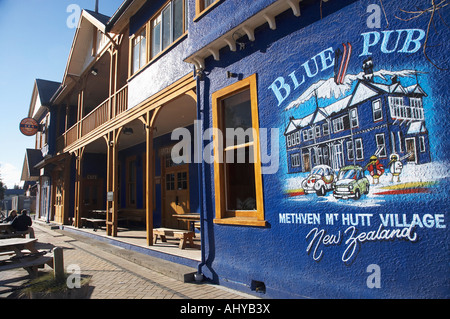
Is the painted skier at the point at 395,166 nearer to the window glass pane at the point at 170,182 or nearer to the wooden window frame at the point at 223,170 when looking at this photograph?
the wooden window frame at the point at 223,170

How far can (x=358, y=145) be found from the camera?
3678 mm

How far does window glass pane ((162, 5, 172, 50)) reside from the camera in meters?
7.84

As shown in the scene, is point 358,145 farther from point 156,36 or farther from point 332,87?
point 156,36

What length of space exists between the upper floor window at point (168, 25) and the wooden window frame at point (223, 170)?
266 cm

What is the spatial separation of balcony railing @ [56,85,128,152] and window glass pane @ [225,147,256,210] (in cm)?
545

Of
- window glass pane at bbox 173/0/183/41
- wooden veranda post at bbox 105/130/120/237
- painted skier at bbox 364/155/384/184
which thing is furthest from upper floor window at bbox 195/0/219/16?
wooden veranda post at bbox 105/130/120/237

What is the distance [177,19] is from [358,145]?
578 cm

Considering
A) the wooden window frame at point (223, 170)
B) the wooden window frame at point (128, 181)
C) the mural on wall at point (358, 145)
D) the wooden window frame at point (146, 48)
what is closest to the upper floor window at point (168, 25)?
the wooden window frame at point (146, 48)

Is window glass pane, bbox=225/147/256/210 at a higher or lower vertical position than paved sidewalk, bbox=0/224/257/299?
higher

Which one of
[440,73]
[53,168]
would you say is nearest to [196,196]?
[440,73]

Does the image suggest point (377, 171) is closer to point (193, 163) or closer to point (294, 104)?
point (294, 104)

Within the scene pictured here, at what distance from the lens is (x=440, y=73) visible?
3115 mm

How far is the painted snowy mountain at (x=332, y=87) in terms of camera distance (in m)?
3.48

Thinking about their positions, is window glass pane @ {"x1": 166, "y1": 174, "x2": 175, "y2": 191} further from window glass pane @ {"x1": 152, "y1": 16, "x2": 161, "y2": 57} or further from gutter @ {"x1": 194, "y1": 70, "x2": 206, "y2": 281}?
gutter @ {"x1": 194, "y1": 70, "x2": 206, "y2": 281}
